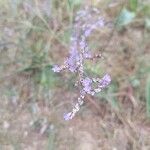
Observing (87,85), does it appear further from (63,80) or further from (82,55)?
(63,80)

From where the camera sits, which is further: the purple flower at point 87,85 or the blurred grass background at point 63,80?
the blurred grass background at point 63,80

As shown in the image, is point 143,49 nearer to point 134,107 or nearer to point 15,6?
point 134,107

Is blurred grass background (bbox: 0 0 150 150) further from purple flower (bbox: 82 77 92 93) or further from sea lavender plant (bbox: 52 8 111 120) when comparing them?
purple flower (bbox: 82 77 92 93)

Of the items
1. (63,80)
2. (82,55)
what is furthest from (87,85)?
(63,80)

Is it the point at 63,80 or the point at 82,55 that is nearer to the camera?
the point at 82,55

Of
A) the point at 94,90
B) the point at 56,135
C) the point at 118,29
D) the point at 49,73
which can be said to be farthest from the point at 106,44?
the point at 94,90

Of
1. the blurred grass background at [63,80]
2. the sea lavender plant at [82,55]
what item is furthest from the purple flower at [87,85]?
the blurred grass background at [63,80]

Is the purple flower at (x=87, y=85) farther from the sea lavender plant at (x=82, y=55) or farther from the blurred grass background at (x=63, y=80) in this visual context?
the blurred grass background at (x=63, y=80)
